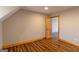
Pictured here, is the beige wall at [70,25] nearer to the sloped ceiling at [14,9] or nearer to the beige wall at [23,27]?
the sloped ceiling at [14,9]

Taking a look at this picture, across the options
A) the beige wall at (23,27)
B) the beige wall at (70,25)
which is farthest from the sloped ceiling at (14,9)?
the beige wall at (23,27)

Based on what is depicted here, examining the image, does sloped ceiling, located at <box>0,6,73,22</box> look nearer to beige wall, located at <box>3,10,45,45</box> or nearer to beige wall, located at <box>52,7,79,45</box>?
beige wall, located at <box>52,7,79,45</box>

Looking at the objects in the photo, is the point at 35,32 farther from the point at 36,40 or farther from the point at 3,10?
the point at 3,10

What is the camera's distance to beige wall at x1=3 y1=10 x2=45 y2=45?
347cm

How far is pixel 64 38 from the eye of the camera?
14.5ft

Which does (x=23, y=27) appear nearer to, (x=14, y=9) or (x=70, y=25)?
(x=14, y=9)

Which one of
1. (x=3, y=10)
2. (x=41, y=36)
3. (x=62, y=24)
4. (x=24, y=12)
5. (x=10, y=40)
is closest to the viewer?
(x=3, y=10)

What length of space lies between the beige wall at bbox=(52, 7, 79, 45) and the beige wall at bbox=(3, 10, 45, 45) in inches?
45.3

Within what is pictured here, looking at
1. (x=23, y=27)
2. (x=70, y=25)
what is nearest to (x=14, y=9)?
(x=23, y=27)

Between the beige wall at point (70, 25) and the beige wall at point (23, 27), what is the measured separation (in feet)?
3.78

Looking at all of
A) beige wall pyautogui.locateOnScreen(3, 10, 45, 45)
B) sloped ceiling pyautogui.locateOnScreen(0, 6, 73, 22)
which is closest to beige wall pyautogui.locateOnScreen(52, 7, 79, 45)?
sloped ceiling pyautogui.locateOnScreen(0, 6, 73, 22)

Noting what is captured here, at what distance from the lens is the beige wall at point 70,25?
11.6 feet

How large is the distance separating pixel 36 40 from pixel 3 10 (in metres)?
3.19
